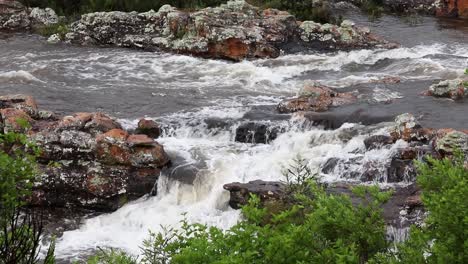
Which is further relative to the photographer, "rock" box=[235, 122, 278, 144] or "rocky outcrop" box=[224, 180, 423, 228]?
"rock" box=[235, 122, 278, 144]

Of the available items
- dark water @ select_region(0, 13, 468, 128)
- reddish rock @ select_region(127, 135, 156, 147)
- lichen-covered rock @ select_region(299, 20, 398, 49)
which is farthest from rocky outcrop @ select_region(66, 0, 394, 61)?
reddish rock @ select_region(127, 135, 156, 147)

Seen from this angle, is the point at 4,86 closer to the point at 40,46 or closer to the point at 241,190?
the point at 40,46

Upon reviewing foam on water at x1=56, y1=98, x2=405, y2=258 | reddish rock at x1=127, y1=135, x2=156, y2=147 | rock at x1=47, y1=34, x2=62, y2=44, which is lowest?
foam on water at x1=56, y1=98, x2=405, y2=258

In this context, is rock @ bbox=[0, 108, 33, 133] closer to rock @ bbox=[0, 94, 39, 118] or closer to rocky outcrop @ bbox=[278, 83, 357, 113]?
rock @ bbox=[0, 94, 39, 118]

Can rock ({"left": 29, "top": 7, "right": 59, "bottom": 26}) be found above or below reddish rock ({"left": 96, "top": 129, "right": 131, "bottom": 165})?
above

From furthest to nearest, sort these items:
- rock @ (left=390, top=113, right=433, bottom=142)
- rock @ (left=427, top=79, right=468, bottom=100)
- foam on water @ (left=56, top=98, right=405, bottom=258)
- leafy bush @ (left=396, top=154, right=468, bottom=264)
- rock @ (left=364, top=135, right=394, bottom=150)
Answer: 1. rock @ (left=427, top=79, right=468, bottom=100)
2. rock @ (left=364, top=135, right=394, bottom=150)
3. rock @ (left=390, top=113, right=433, bottom=142)
4. foam on water @ (left=56, top=98, right=405, bottom=258)
5. leafy bush @ (left=396, top=154, right=468, bottom=264)

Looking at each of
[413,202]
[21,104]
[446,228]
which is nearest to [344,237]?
[446,228]

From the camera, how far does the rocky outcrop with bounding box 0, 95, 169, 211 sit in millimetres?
15195

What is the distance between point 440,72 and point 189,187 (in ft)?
38.6

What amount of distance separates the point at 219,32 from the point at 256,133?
8.83m

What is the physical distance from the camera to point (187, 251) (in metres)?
6.30

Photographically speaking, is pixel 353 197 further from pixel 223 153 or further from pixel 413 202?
pixel 223 153

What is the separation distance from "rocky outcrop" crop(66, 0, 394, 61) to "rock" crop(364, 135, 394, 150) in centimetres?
998

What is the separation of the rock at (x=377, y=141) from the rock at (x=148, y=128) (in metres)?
6.02
